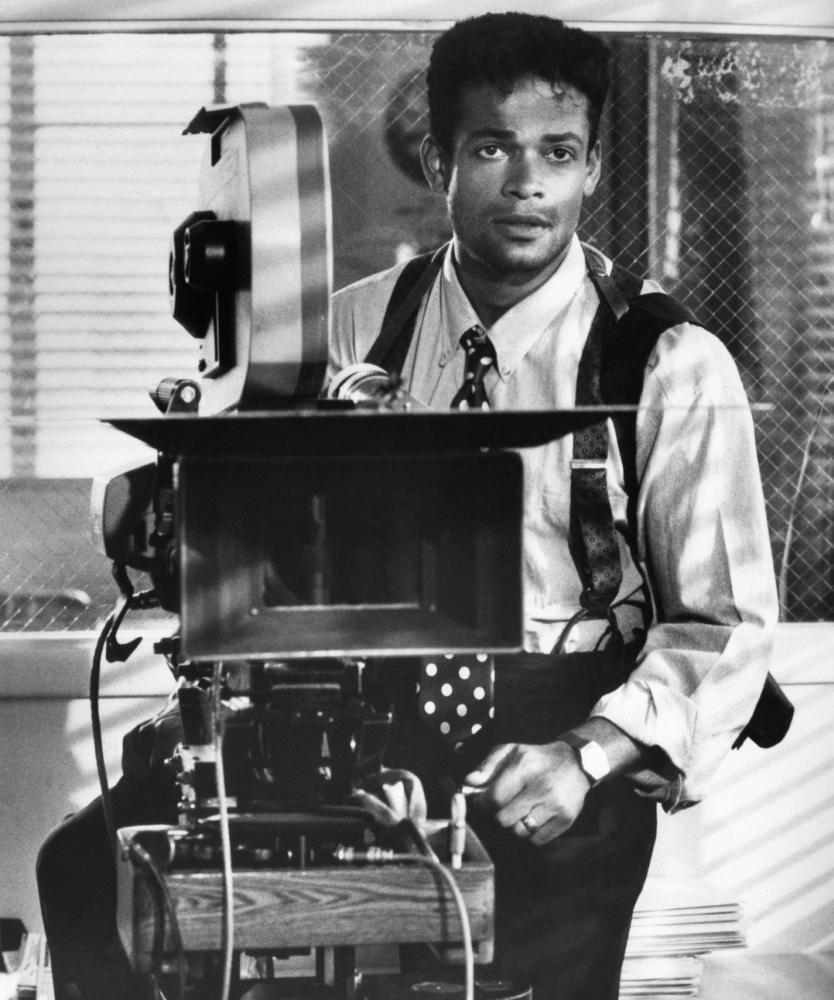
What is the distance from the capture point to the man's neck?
191 cm

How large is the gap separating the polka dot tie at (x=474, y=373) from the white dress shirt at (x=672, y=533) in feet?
0.37

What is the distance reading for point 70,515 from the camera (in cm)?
271

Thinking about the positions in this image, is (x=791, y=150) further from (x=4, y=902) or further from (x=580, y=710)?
(x=4, y=902)

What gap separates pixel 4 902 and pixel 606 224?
1765 mm

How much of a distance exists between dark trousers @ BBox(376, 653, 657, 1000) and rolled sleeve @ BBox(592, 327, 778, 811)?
0.38 feet

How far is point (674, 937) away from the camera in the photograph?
2.51m

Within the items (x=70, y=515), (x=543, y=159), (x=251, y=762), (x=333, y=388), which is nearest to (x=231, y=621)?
(x=251, y=762)

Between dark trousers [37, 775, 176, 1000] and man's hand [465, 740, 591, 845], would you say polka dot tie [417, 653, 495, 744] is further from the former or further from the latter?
dark trousers [37, 775, 176, 1000]

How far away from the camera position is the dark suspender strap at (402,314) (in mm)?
1998

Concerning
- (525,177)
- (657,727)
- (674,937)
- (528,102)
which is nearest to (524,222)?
(525,177)

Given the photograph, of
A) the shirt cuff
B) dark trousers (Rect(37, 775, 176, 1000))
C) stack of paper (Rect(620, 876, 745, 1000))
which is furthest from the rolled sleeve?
stack of paper (Rect(620, 876, 745, 1000))

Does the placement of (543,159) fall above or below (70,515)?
above

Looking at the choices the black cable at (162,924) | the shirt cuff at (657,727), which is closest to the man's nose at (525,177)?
the shirt cuff at (657,727)

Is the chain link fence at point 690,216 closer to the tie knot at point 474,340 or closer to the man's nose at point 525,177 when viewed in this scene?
the man's nose at point 525,177
